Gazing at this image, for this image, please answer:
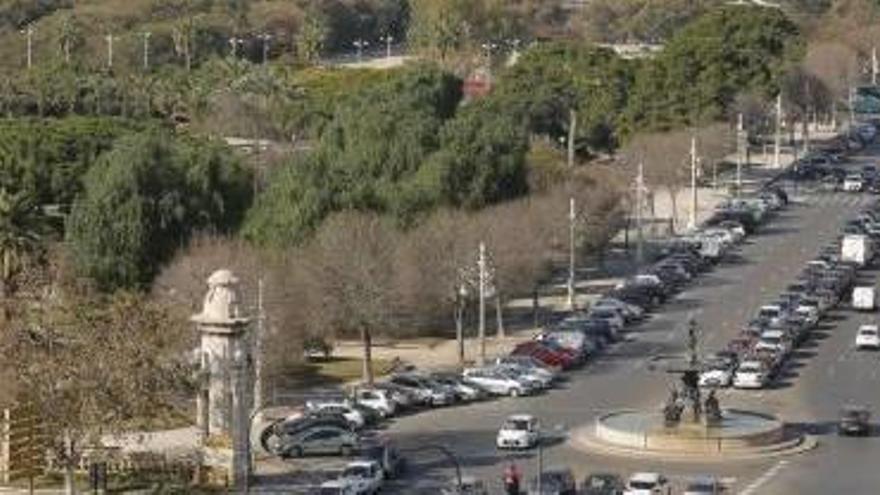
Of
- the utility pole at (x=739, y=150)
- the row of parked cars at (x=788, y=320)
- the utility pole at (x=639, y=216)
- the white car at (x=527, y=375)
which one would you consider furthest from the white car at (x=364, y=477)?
the utility pole at (x=739, y=150)

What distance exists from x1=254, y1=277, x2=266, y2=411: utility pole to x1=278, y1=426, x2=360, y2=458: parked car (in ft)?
9.00

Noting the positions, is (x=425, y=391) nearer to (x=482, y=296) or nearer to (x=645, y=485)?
(x=482, y=296)

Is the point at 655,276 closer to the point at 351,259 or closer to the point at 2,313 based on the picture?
the point at 351,259

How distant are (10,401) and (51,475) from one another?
3363 mm

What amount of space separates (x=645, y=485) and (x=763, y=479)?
555cm

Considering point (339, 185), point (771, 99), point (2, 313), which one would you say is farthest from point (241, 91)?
point (2, 313)

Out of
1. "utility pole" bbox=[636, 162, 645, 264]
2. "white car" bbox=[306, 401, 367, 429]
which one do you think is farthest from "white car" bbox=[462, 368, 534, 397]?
"utility pole" bbox=[636, 162, 645, 264]

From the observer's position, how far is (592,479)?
6481 centimetres

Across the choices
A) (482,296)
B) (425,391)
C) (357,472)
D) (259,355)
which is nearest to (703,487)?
(357,472)

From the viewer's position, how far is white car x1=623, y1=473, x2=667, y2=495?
6338 cm

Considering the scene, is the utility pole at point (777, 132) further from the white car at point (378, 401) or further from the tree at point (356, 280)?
the white car at point (378, 401)

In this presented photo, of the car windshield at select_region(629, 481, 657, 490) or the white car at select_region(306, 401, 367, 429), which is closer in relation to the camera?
the car windshield at select_region(629, 481, 657, 490)

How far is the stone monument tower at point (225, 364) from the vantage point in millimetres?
66812

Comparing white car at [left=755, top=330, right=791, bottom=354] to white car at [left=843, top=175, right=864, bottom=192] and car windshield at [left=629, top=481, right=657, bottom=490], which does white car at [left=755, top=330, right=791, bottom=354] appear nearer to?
car windshield at [left=629, top=481, right=657, bottom=490]
